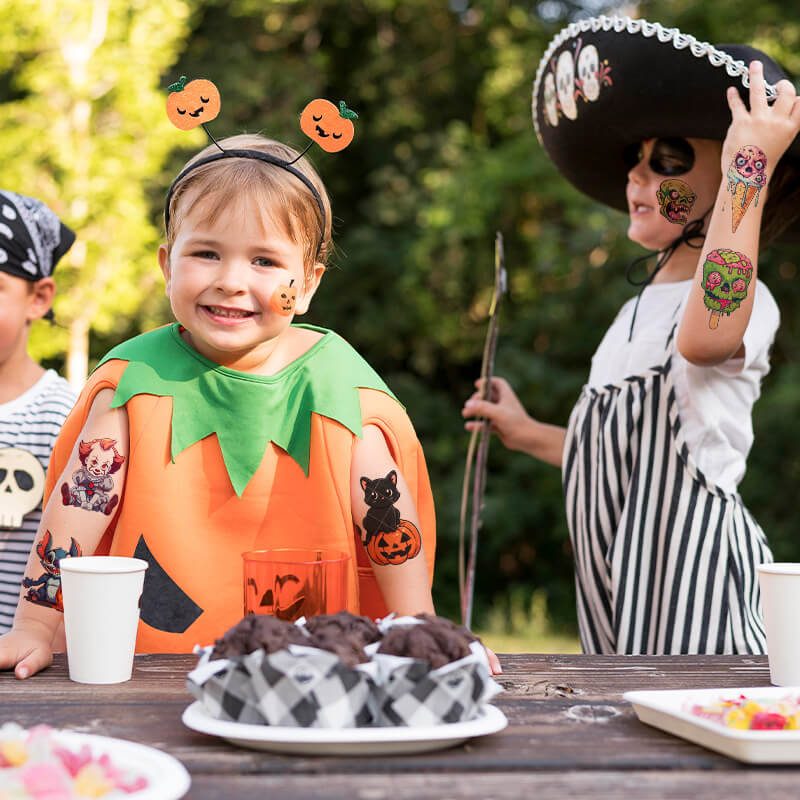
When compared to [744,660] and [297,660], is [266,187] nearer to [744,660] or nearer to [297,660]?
[297,660]

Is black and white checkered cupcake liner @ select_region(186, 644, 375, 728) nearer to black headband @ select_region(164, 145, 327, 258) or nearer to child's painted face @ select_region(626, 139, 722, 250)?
black headband @ select_region(164, 145, 327, 258)

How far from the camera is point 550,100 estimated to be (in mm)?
Answer: 2674

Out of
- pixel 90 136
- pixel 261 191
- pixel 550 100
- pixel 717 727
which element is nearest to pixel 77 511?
pixel 261 191

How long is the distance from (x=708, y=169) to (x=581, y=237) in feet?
20.6

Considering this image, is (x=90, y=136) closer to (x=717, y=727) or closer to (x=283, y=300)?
(x=283, y=300)

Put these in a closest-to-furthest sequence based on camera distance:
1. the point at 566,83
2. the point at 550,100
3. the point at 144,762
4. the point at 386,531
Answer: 1. the point at 144,762
2. the point at 386,531
3. the point at 566,83
4. the point at 550,100

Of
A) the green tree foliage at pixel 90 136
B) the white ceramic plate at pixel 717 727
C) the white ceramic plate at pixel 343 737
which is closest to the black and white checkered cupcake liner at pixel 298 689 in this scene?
the white ceramic plate at pixel 343 737

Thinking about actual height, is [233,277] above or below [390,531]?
above

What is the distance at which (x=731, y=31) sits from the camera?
8.16 meters

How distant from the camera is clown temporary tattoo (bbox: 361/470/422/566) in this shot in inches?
70.2

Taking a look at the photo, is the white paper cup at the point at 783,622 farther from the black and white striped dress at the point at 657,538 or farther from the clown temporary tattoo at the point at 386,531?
the black and white striped dress at the point at 657,538

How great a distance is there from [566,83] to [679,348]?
32.1 inches

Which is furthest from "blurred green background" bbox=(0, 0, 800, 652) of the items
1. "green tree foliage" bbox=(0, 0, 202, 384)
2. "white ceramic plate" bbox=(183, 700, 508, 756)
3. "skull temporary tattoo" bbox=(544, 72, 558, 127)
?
"white ceramic plate" bbox=(183, 700, 508, 756)

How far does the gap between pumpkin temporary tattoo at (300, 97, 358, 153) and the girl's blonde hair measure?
9 cm
